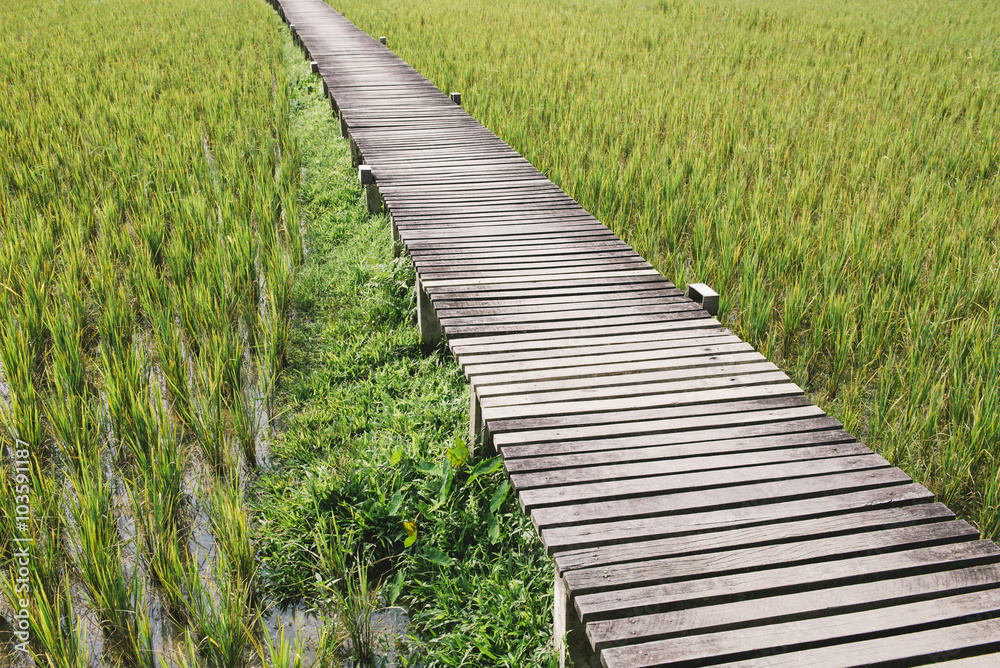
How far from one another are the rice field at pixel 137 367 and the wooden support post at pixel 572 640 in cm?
66

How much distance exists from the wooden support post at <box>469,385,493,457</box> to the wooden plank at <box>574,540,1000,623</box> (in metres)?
0.94

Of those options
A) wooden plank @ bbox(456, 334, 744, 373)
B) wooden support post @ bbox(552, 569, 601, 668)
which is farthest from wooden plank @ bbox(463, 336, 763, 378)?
wooden support post @ bbox(552, 569, 601, 668)

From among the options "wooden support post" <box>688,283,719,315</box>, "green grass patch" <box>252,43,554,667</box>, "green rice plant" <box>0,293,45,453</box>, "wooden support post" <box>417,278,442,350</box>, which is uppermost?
"wooden support post" <box>688,283,719,315</box>

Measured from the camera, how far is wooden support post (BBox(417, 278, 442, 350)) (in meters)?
3.32

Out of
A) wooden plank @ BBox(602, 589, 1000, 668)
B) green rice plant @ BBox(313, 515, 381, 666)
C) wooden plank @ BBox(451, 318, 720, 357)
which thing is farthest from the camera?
wooden plank @ BBox(451, 318, 720, 357)

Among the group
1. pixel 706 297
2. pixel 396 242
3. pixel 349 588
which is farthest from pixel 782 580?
pixel 396 242

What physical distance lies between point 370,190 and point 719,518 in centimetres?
355

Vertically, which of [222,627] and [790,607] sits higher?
[790,607]

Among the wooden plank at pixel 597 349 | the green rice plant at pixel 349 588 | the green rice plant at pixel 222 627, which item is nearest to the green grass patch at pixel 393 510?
the green rice plant at pixel 349 588

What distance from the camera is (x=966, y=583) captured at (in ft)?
5.42

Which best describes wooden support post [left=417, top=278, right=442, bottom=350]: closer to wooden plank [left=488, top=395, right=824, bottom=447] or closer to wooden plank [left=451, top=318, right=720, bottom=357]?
wooden plank [left=451, top=318, right=720, bottom=357]

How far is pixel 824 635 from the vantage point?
1.51 metres

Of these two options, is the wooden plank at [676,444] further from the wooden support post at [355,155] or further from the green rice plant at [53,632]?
the wooden support post at [355,155]

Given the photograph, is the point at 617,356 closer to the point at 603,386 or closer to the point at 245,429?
the point at 603,386
